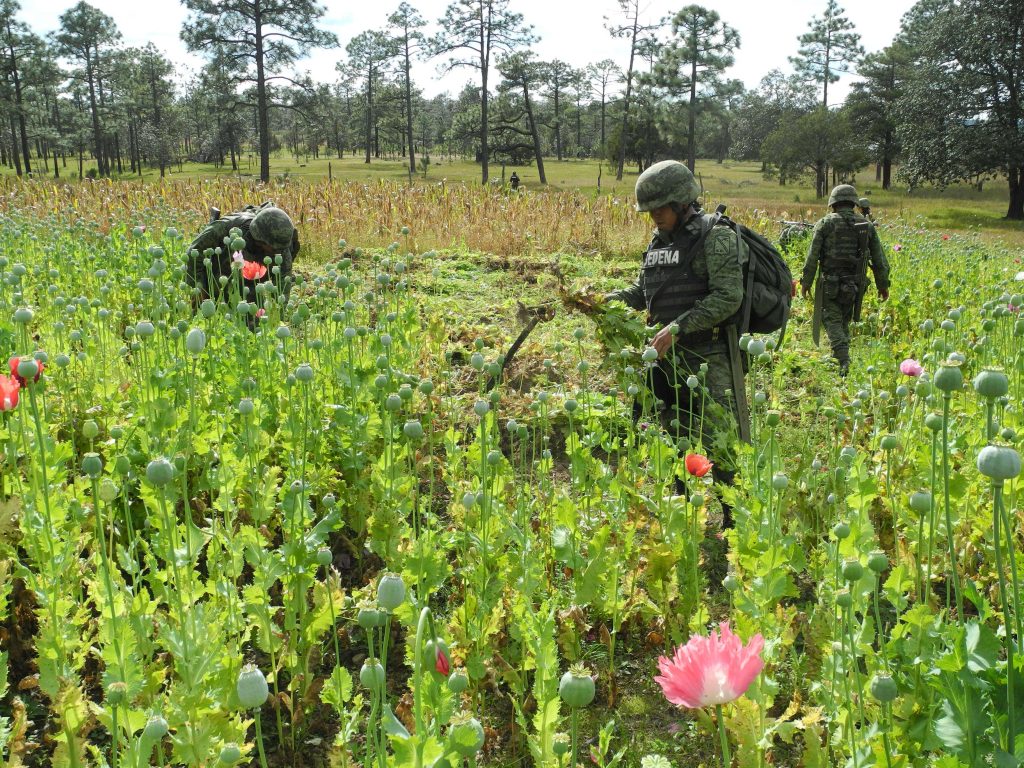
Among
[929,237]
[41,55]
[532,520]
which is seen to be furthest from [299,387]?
[41,55]

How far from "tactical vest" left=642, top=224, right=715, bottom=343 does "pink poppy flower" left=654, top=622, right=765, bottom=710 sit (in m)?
2.88

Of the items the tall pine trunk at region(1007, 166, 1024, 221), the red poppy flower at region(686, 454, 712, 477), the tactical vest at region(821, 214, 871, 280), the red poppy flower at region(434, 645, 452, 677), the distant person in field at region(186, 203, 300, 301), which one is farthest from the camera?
the tall pine trunk at region(1007, 166, 1024, 221)

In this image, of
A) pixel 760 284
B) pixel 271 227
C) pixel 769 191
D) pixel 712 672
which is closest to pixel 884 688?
pixel 712 672

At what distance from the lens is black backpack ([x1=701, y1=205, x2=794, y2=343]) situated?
12.9ft

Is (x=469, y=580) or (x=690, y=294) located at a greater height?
(x=690, y=294)

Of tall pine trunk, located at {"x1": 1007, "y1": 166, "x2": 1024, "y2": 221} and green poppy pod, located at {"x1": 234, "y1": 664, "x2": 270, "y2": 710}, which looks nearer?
green poppy pod, located at {"x1": 234, "y1": 664, "x2": 270, "y2": 710}

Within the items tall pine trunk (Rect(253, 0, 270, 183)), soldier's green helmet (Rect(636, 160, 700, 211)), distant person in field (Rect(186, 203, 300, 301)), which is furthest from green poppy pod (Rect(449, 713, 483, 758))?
tall pine trunk (Rect(253, 0, 270, 183))

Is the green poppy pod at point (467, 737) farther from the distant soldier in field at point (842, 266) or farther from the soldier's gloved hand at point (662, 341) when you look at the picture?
the distant soldier in field at point (842, 266)

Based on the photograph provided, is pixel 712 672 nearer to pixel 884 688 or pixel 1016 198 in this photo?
pixel 884 688

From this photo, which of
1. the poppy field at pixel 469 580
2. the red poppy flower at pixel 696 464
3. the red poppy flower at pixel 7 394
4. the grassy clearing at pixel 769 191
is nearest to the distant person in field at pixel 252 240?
the poppy field at pixel 469 580

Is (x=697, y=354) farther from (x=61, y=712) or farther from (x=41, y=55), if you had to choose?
(x=41, y=55)

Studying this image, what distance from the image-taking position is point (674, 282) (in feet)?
12.9

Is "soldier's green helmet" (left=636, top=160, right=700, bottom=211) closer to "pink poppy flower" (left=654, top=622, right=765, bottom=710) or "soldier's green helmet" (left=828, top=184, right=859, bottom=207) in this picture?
"pink poppy flower" (left=654, top=622, right=765, bottom=710)

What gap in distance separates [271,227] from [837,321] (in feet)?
16.1
